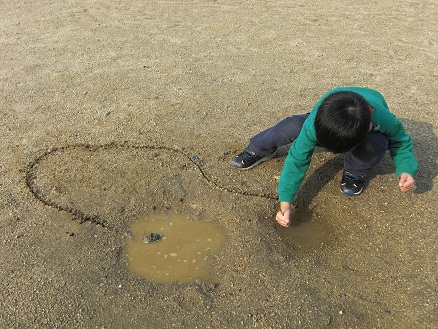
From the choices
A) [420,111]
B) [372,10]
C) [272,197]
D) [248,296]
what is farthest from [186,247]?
[372,10]

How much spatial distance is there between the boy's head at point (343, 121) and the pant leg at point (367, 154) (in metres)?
0.55

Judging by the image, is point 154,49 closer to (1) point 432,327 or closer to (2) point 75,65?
(2) point 75,65

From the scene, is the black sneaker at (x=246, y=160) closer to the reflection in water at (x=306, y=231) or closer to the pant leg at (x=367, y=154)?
the reflection in water at (x=306, y=231)

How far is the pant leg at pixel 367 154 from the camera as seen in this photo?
2.73 meters

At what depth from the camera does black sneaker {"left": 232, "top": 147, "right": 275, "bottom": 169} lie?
3.14 metres

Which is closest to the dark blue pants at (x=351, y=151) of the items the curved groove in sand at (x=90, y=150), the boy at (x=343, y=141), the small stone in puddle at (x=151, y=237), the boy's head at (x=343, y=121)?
the boy at (x=343, y=141)

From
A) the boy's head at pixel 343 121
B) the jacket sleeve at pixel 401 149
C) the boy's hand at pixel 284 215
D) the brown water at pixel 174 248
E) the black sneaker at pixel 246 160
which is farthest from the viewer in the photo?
the black sneaker at pixel 246 160

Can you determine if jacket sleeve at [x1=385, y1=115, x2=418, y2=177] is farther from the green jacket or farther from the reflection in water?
the reflection in water

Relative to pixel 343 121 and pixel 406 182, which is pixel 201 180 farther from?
pixel 406 182

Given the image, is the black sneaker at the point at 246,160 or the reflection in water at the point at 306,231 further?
the black sneaker at the point at 246,160

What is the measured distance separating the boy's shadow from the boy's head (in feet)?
2.55

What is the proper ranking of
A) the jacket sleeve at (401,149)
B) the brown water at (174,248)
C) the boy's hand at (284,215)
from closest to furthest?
the brown water at (174,248), the boy's hand at (284,215), the jacket sleeve at (401,149)

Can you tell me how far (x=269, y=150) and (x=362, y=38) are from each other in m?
3.01

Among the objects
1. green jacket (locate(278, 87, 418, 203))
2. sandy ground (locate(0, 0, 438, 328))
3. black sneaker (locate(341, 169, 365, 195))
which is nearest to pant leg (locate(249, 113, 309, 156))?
sandy ground (locate(0, 0, 438, 328))
